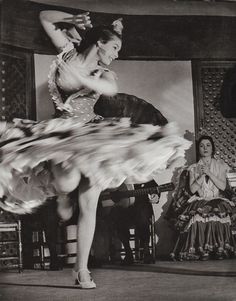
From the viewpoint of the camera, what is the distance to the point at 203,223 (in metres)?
2.22

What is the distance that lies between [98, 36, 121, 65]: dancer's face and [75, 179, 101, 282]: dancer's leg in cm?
55

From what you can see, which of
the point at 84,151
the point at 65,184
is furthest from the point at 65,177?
the point at 84,151

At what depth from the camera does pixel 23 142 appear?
2.22 meters

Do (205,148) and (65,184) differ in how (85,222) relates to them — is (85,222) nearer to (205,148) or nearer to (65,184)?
(65,184)

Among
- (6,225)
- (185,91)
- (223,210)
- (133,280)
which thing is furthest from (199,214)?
(6,225)

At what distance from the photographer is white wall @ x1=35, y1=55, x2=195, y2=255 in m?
2.23

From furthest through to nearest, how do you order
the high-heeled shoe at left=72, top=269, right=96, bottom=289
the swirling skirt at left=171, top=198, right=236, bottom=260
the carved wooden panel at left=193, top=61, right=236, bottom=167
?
the carved wooden panel at left=193, top=61, right=236, bottom=167 < the swirling skirt at left=171, top=198, right=236, bottom=260 < the high-heeled shoe at left=72, top=269, right=96, bottom=289

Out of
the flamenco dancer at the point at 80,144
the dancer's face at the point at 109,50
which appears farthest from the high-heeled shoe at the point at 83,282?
the dancer's face at the point at 109,50

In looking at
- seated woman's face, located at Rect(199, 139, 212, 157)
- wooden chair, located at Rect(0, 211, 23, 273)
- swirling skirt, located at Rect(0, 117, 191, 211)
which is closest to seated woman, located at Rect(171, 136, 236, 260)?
seated woman's face, located at Rect(199, 139, 212, 157)

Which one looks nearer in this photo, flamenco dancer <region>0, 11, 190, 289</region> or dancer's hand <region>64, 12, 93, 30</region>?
flamenco dancer <region>0, 11, 190, 289</region>

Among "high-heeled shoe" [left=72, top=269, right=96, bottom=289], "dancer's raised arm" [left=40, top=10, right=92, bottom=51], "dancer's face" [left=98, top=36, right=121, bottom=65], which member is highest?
"dancer's raised arm" [left=40, top=10, right=92, bottom=51]

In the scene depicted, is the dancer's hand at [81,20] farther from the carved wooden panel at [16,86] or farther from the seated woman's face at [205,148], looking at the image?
the seated woman's face at [205,148]

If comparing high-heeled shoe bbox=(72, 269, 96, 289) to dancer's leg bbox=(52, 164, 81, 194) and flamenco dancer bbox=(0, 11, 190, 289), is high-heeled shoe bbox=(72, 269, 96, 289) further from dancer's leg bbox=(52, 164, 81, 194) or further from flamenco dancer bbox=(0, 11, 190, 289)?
dancer's leg bbox=(52, 164, 81, 194)

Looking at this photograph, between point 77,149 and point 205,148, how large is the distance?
561 mm
